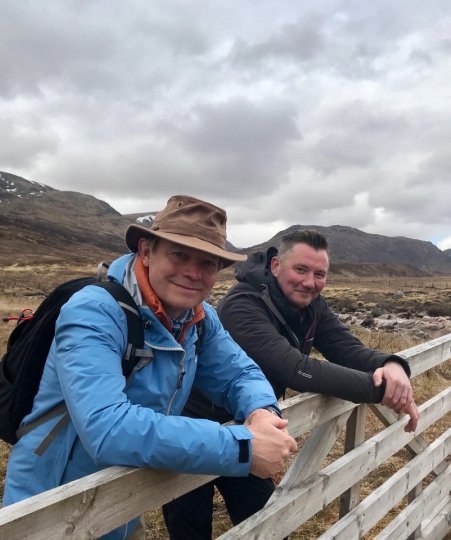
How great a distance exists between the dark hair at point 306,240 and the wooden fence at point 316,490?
1.02 m

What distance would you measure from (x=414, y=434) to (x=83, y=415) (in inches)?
119

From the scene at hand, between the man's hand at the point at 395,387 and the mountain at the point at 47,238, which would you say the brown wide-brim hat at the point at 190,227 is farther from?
the mountain at the point at 47,238

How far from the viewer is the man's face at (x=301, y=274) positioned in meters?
3.27

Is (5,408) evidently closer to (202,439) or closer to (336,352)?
(202,439)

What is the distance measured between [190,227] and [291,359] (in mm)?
1079

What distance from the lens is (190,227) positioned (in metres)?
2.19

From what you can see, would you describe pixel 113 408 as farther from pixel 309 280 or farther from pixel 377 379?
pixel 309 280

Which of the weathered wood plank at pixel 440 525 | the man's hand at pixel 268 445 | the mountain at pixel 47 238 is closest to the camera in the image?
the man's hand at pixel 268 445

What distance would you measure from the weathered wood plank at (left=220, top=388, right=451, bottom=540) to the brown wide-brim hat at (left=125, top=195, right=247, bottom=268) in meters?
1.24

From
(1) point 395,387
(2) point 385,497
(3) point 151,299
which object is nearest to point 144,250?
(3) point 151,299

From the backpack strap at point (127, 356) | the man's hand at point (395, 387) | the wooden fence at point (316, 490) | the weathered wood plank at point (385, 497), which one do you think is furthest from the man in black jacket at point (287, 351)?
the backpack strap at point (127, 356)

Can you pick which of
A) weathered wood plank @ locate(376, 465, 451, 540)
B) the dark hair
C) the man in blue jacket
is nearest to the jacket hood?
the dark hair

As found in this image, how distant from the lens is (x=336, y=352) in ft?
11.6

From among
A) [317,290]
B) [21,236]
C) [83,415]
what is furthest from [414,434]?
[21,236]
